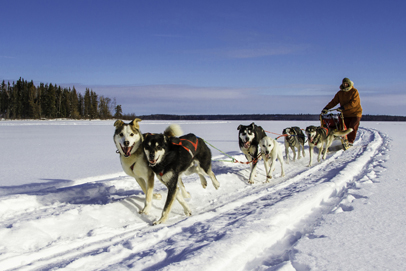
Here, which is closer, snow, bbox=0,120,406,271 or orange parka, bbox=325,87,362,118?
snow, bbox=0,120,406,271

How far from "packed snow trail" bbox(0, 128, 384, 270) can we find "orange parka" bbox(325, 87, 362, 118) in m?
4.92

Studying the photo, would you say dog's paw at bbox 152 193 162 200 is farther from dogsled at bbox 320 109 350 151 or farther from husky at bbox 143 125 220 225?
dogsled at bbox 320 109 350 151

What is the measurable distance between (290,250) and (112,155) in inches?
303

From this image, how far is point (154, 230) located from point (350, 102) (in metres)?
7.73

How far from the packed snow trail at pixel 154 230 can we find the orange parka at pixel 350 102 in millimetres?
4918

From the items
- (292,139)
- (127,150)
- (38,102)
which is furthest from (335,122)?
(38,102)

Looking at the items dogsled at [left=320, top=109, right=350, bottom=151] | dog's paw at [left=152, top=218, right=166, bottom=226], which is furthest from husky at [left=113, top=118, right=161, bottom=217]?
dogsled at [left=320, top=109, right=350, bottom=151]

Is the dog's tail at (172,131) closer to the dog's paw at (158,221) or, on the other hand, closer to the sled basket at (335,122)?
the dog's paw at (158,221)

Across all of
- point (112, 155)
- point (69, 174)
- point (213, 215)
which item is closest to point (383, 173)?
point (213, 215)

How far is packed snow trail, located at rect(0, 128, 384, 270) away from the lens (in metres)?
2.09

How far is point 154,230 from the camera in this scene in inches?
109

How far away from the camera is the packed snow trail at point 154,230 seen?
2.09 m

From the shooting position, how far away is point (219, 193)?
4.45m

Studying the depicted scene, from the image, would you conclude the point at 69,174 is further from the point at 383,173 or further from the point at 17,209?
the point at 383,173
